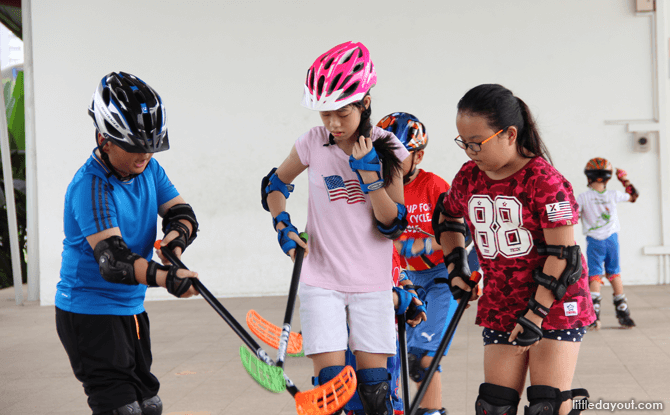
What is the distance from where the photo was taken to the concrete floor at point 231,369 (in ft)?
11.8

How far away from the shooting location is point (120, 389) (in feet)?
6.66

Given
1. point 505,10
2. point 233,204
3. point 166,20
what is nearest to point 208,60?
point 166,20

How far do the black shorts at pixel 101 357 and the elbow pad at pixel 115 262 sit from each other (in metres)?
0.25

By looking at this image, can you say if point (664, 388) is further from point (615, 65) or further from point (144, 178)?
point (615, 65)

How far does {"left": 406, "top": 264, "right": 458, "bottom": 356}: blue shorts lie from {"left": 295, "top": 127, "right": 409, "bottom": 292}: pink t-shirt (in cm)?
60

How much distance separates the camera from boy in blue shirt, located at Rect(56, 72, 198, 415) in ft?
6.33

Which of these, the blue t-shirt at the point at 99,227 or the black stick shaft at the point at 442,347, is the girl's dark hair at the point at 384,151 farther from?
the blue t-shirt at the point at 99,227

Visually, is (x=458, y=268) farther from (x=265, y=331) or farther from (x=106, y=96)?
(x=106, y=96)

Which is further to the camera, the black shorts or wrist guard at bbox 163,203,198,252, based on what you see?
wrist guard at bbox 163,203,198,252

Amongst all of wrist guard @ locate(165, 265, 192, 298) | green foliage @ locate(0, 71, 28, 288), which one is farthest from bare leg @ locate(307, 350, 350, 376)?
green foliage @ locate(0, 71, 28, 288)

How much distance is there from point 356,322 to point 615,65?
677 cm

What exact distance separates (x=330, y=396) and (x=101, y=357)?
2.50ft

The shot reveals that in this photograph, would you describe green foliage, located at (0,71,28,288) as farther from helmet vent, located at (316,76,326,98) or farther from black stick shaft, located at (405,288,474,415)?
black stick shaft, located at (405,288,474,415)

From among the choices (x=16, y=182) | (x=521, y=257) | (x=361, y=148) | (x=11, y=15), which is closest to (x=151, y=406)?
(x=361, y=148)
